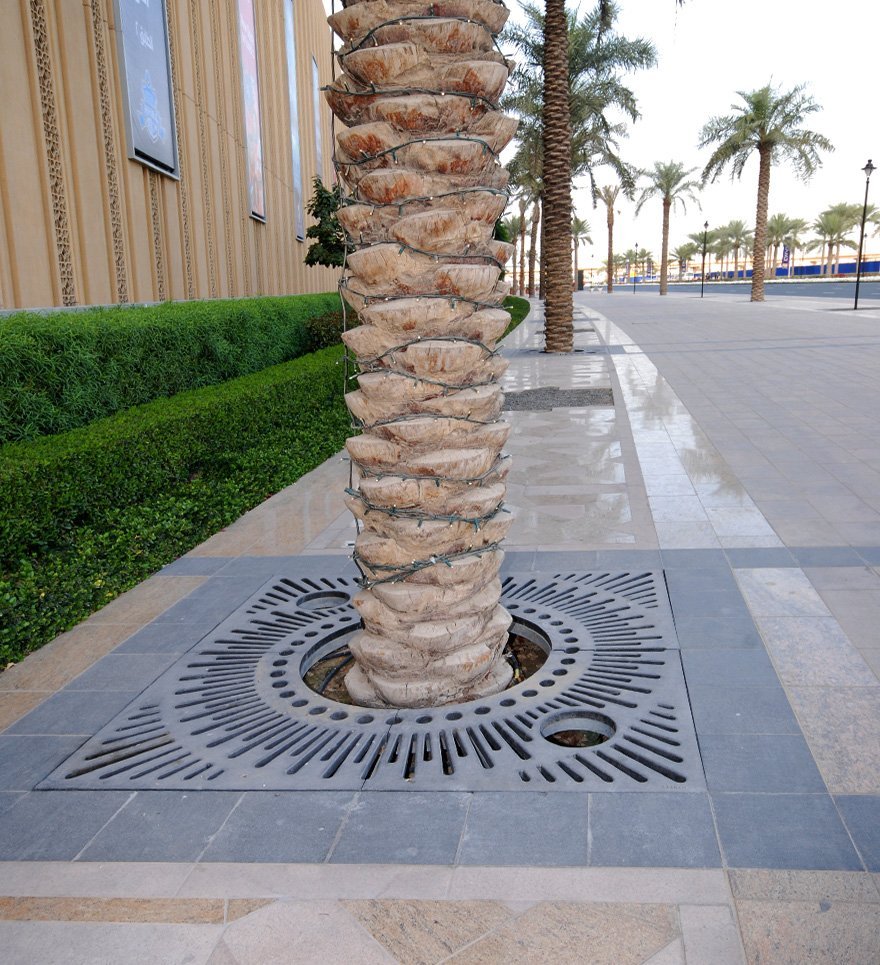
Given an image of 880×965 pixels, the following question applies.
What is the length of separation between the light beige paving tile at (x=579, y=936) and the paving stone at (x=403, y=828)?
1.04ft

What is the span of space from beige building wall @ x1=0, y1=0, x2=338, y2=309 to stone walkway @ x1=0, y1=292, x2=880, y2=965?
4617 millimetres

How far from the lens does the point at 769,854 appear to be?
Answer: 2.32m

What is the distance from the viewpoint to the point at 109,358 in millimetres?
6730

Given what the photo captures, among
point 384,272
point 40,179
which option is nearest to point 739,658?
point 384,272

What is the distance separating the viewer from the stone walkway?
82.7 inches

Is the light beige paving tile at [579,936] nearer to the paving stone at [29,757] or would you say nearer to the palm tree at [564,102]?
the paving stone at [29,757]

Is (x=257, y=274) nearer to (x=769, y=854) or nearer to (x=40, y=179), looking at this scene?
(x=40, y=179)

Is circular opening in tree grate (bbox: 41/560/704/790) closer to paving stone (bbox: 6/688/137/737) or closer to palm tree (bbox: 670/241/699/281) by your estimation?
paving stone (bbox: 6/688/137/737)

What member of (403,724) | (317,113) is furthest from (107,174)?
(317,113)

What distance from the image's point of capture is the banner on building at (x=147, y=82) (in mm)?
10125

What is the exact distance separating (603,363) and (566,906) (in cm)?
1417

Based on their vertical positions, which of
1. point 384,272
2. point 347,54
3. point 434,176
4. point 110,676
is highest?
point 347,54

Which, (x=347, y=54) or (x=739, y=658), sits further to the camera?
(x=739, y=658)

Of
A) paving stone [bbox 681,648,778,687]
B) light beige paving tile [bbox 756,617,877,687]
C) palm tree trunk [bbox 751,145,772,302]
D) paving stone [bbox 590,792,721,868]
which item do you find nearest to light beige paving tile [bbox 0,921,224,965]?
paving stone [bbox 590,792,721,868]
